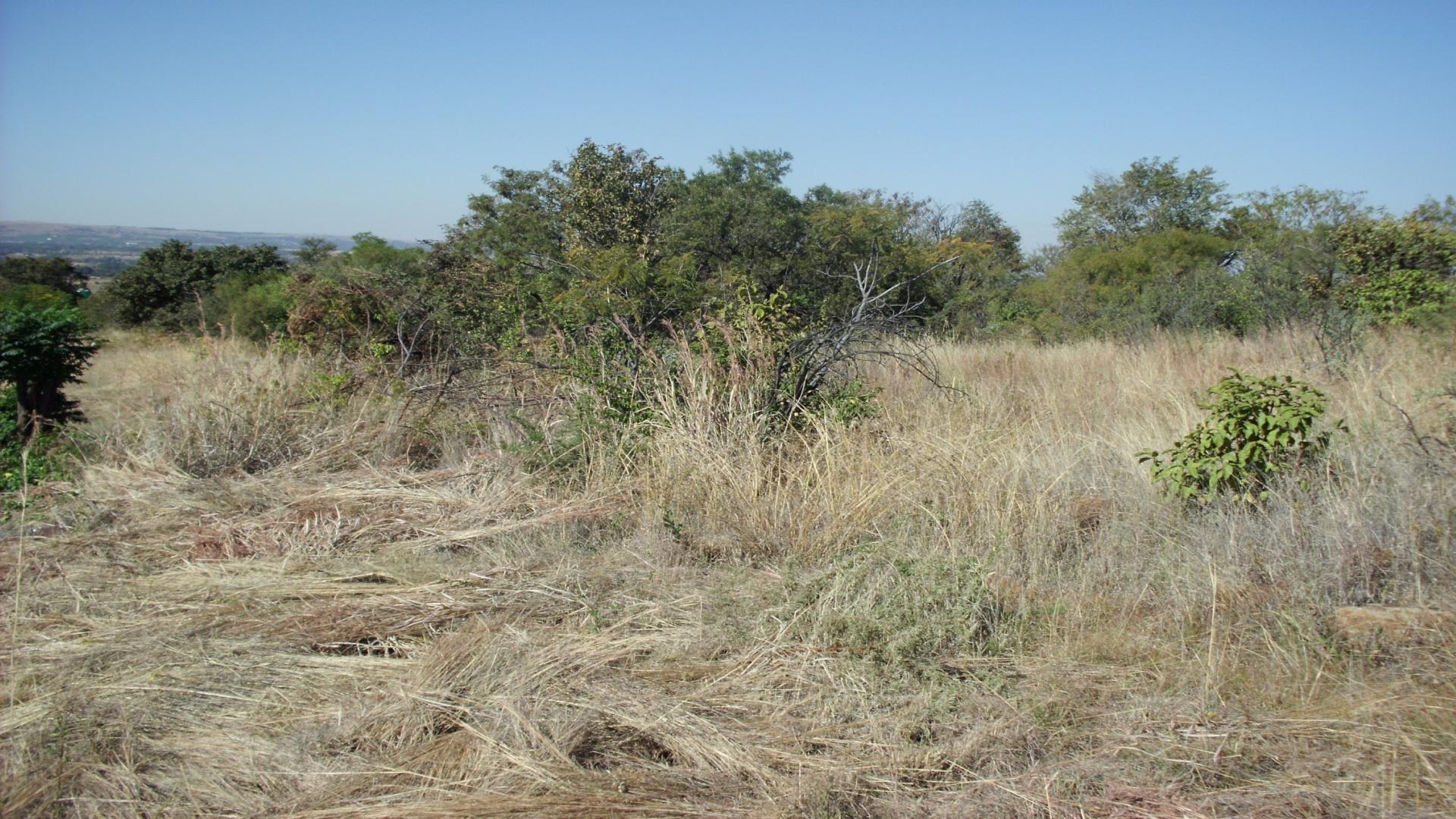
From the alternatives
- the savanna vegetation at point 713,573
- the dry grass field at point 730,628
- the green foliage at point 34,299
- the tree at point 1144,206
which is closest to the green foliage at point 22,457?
the savanna vegetation at point 713,573

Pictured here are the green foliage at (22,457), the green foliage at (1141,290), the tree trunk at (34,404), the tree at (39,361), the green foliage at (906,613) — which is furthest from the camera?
the green foliage at (1141,290)

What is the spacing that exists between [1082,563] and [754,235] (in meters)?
9.09

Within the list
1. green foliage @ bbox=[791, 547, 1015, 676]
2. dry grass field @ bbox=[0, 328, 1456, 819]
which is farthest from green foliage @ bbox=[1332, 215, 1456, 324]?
green foliage @ bbox=[791, 547, 1015, 676]

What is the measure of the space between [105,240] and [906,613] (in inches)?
774

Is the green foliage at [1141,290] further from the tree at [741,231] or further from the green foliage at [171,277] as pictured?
the green foliage at [171,277]

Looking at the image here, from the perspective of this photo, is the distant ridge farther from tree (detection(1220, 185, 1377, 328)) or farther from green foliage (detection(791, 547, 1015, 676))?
tree (detection(1220, 185, 1377, 328))

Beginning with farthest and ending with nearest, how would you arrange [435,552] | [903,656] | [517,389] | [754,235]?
[754,235]
[517,389]
[435,552]
[903,656]

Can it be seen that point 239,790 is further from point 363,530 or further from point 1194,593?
point 1194,593

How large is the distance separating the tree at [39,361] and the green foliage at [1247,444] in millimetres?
8075

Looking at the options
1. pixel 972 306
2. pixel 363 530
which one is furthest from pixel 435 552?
pixel 972 306

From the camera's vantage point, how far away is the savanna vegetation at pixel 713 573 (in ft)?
8.92

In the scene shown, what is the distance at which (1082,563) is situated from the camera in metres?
4.14

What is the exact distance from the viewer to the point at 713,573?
14.2 ft

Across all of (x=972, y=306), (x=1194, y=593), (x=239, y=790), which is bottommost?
(x=239, y=790)
